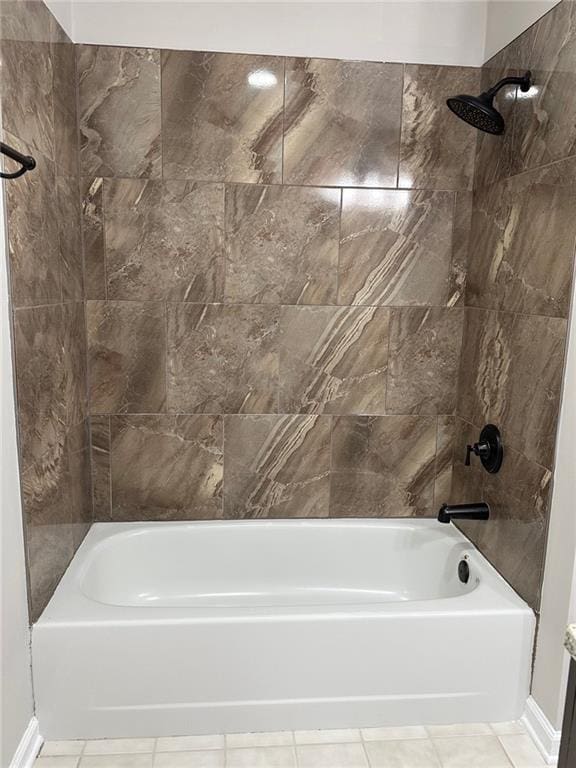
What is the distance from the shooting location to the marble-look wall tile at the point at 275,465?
2572 mm

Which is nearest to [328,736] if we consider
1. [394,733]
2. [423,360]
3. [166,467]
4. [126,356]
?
[394,733]

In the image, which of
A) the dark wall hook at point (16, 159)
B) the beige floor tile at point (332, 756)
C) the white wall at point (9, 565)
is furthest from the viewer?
the beige floor tile at point (332, 756)

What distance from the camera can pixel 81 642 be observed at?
1879 mm

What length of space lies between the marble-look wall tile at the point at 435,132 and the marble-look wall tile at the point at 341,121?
44 mm

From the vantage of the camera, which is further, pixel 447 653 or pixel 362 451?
pixel 362 451

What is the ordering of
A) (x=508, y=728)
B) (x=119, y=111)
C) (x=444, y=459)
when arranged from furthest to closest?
(x=444, y=459) < (x=119, y=111) < (x=508, y=728)

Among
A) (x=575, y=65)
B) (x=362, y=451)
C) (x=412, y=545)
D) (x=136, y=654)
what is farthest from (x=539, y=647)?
(x=575, y=65)

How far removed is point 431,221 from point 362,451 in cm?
97

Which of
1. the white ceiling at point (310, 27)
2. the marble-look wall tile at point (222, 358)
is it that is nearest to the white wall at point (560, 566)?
the marble-look wall tile at point (222, 358)

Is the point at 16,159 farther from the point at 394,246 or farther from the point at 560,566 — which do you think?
the point at 560,566

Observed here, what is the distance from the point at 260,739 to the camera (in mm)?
1952

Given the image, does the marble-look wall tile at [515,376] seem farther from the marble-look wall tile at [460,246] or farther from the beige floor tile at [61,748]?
the beige floor tile at [61,748]

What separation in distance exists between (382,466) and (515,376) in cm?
75

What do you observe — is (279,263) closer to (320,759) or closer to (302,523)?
(302,523)
